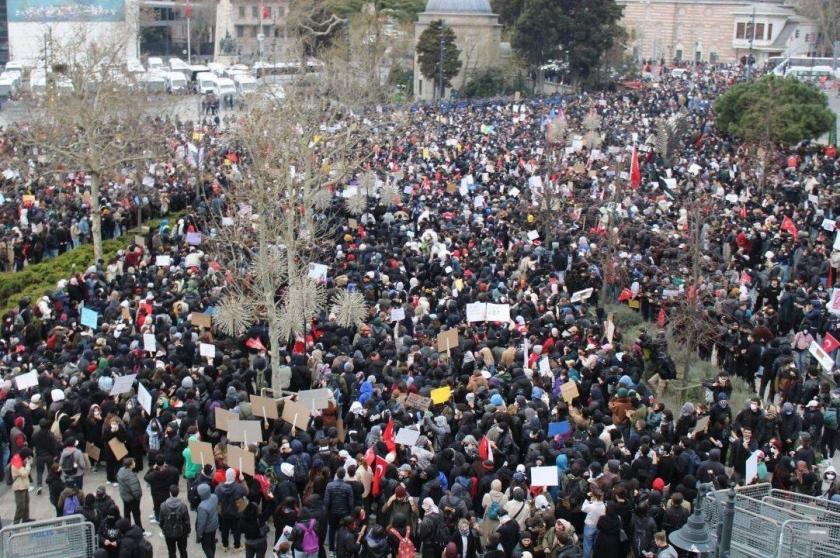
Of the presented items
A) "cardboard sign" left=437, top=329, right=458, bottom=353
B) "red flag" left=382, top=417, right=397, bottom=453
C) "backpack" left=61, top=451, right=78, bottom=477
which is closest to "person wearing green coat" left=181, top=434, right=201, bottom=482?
"backpack" left=61, top=451, right=78, bottom=477

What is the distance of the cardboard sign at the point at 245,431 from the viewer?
1505 centimetres

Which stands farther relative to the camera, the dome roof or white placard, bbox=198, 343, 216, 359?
the dome roof

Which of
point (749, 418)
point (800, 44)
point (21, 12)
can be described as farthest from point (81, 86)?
point (800, 44)

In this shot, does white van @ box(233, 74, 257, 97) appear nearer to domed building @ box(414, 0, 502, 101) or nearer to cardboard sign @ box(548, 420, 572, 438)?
domed building @ box(414, 0, 502, 101)

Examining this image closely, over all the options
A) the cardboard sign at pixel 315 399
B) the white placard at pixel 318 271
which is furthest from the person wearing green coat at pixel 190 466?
the white placard at pixel 318 271

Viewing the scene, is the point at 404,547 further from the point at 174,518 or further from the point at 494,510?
the point at 174,518

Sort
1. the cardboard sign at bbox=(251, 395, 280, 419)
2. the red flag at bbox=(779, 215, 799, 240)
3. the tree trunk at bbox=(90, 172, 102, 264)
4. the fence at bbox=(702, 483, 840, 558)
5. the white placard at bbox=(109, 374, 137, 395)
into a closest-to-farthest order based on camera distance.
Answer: the fence at bbox=(702, 483, 840, 558), the cardboard sign at bbox=(251, 395, 280, 419), the white placard at bbox=(109, 374, 137, 395), the red flag at bbox=(779, 215, 799, 240), the tree trunk at bbox=(90, 172, 102, 264)

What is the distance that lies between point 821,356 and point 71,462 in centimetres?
1104

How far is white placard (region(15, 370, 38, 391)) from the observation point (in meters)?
16.8

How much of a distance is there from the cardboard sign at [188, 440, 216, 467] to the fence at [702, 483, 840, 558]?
6011mm

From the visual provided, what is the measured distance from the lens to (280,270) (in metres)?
21.4

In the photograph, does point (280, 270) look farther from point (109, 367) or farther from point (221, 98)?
point (221, 98)

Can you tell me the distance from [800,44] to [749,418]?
229 feet

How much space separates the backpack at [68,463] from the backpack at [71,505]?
4.62 ft
